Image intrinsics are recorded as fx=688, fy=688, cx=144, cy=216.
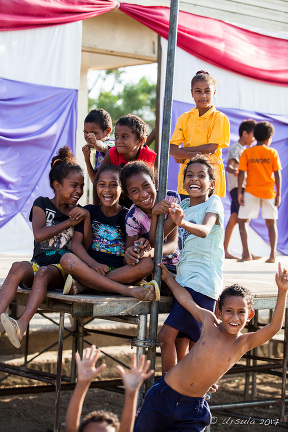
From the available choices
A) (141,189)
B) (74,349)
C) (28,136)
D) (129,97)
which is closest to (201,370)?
(141,189)

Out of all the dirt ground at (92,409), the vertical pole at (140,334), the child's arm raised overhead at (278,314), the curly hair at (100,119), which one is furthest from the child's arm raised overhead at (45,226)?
the dirt ground at (92,409)

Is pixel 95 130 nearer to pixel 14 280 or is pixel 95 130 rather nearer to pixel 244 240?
pixel 14 280

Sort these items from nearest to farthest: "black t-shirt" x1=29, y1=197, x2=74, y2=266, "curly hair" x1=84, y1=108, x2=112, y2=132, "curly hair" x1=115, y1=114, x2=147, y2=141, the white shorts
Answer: "black t-shirt" x1=29, y1=197, x2=74, y2=266
"curly hair" x1=115, y1=114, x2=147, y2=141
"curly hair" x1=84, y1=108, x2=112, y2=132
the white shorts

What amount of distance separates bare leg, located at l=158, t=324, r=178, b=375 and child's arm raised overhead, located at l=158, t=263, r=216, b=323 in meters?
0.23

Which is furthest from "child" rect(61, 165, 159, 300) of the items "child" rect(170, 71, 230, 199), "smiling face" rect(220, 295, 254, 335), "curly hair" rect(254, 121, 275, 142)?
"curly hair" rect(254, 121, 275, 142)

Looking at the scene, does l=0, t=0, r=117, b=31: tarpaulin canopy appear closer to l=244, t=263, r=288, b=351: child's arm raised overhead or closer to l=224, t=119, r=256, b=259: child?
l=224, t=119, r=256, b=259: child

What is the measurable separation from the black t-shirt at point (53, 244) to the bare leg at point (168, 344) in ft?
3.10

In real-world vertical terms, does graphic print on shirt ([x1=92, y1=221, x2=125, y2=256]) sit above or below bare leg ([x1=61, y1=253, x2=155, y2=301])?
above

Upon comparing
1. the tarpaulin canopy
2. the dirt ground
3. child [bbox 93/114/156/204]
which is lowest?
the dirt ground

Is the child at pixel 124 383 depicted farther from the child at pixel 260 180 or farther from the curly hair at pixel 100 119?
the child at pixel 260 180

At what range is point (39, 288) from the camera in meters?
4.26

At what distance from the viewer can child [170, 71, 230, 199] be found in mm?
5609

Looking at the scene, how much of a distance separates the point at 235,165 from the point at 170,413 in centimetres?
515

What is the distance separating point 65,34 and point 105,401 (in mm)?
4281
